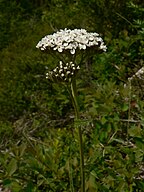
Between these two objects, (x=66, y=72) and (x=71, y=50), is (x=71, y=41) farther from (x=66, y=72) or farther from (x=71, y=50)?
(x=66, y=72)

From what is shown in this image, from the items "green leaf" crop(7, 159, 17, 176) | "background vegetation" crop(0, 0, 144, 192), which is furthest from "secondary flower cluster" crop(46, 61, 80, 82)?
"green leaf" crop(7, 159, 17, 176)

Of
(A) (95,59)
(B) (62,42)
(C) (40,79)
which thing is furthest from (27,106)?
(B) (62,42)

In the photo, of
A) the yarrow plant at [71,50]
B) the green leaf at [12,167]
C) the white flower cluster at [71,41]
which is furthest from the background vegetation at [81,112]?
the white flower cluster at [71,41]

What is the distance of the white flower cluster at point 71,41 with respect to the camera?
2502 millimetres

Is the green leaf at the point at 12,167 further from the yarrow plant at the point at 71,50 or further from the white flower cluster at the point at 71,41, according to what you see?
the white flower cluster at the point at 71,41

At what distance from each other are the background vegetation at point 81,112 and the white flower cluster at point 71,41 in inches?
12.4

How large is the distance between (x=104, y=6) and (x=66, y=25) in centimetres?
71

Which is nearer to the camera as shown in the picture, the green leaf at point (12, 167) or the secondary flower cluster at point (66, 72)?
the secondary flower cluster at point (66, 72)

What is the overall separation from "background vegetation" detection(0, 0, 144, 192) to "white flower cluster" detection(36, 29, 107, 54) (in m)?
0.32

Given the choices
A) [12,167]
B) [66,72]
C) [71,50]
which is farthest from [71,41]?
[12,167]

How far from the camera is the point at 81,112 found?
3732 mm

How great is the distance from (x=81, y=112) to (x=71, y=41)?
124 centimetres

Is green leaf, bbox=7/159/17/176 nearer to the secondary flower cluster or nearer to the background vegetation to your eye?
the background vegetation

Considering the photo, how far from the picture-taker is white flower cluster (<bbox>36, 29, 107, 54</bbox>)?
8.21ft
